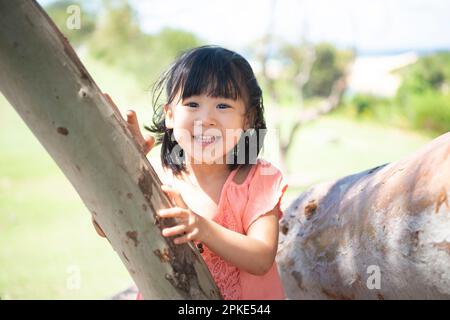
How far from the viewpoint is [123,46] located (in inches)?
508

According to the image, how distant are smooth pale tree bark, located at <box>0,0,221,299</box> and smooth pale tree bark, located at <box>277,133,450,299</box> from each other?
70cm

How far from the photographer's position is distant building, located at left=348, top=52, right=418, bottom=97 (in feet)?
44.8

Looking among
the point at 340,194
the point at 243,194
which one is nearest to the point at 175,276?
the point at 243,194

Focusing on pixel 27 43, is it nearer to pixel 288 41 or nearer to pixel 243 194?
pixel 243 194

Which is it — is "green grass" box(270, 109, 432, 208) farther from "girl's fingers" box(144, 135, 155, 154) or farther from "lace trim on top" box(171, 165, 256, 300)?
"girl's fingers" box(144, 135, 155, 154)

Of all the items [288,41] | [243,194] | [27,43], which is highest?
[27,43]

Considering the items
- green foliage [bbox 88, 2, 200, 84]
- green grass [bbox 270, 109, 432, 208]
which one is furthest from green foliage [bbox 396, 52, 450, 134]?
green foliage [bbox 88, 2, 200, 84]

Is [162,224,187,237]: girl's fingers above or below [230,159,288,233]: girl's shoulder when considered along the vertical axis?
above

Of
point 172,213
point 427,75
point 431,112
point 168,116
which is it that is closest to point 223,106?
point 168,116

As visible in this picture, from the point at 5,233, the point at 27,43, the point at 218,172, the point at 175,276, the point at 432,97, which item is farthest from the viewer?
the point at 432,97

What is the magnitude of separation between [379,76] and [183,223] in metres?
13.9

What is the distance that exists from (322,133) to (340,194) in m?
10.3

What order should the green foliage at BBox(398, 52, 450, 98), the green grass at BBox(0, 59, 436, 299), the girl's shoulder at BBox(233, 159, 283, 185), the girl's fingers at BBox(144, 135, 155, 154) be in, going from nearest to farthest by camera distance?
the girl's fingers at BBox(144, 135, 155, 154) < the girl's shoulder at BBox(233, 159, 283, 185) < the green grass at BBox(0, 59, 436, 299) < the green foliage at BBox(398, 52, 450, 98)

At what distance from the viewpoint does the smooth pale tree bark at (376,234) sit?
1679 millimetres
